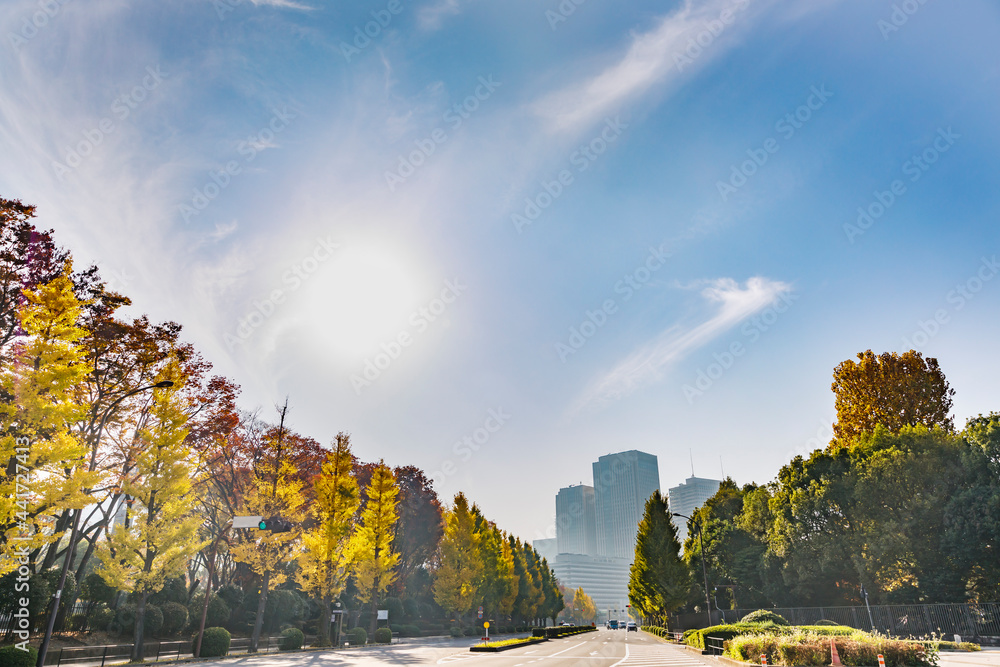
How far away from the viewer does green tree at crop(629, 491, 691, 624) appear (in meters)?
54.8

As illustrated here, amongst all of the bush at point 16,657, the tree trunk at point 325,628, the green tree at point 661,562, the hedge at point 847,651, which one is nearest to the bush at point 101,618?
the tree trunk at point 325,628

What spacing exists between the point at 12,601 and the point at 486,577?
129 feet

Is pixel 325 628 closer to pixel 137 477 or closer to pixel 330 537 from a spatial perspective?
pixel 330 537

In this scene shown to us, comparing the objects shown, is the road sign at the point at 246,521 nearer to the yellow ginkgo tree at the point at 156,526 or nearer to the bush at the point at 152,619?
the yellow ginkgo tree at the point at 156,526

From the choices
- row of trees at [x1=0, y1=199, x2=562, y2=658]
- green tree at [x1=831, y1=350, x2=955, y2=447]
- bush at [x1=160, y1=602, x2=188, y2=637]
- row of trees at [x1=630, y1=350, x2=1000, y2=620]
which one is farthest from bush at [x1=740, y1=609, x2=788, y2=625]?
bush at [x1=160, y1=602, x2=188, y2=637]

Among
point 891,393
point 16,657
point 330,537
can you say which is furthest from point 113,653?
point 891,393

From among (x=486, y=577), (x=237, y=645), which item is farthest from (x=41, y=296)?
(x=486, y=577)

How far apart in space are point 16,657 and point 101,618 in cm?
1341

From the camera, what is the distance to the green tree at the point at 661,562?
180 ft

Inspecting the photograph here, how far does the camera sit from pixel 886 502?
35.4m

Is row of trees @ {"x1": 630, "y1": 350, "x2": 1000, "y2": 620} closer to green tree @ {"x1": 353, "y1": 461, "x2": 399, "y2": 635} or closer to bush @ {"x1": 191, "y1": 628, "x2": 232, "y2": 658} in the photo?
green tree @ {"x1": 353, "y1": 461, "x2": 399, "y2": 635}

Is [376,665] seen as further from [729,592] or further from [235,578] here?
[729,592]

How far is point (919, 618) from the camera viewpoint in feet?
105

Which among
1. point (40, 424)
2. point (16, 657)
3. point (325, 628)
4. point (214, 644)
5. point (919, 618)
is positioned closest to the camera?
point (16, 657)
